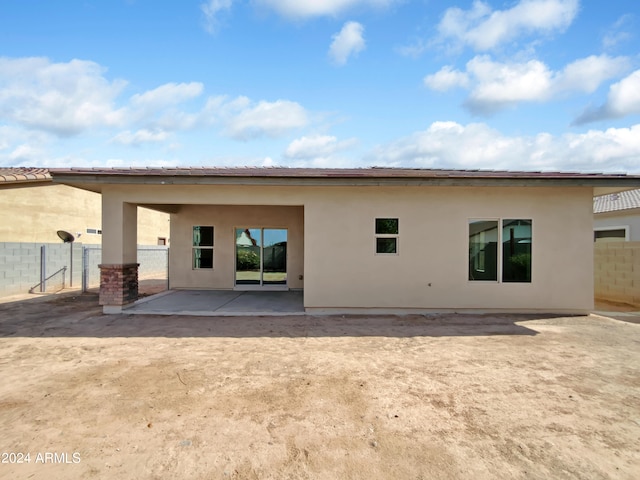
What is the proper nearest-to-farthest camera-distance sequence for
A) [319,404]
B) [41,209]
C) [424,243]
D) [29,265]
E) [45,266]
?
[319,404] < [424,243] < [29,265] < [45,266] < [41,209]

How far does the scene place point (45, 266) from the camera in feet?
39.2

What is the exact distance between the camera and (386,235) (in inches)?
316

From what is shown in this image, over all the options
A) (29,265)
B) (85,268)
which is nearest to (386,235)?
(85,268)

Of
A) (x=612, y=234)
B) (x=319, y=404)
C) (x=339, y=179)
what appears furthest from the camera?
(x=612, y=234)

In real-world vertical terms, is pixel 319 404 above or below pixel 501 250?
below

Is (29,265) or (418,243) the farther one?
(29,265)

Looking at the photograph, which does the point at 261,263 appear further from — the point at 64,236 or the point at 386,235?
the point at 64,236

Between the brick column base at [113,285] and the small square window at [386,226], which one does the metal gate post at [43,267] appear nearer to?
the brick column base at [113,285]

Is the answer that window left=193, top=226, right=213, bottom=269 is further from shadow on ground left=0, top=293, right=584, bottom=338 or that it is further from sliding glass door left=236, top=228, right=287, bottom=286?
shadow on ground left=0, top=293, right=584, bottom=338

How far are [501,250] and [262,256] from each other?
24.1ft

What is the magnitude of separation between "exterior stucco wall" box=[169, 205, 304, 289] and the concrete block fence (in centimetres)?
337

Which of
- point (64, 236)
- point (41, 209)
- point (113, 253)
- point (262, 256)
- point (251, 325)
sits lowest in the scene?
point (251, 325)

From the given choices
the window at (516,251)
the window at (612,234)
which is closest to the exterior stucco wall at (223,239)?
the window at (516,251)

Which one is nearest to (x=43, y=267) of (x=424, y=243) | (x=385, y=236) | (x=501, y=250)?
(x=385, y=236)
